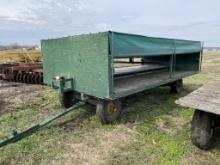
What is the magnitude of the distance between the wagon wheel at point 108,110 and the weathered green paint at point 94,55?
0.28 meters

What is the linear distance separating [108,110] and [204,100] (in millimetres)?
1896

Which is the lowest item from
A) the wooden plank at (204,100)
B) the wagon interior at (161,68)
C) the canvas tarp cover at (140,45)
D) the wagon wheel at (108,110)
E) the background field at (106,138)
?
the background field at (106,138)

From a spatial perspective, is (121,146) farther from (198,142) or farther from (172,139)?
(198,142)

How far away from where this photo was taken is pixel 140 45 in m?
4.70

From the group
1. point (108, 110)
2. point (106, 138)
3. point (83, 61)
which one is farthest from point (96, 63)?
point (106, 138)

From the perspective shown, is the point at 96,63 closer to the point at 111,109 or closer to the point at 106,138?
the point at 111,109

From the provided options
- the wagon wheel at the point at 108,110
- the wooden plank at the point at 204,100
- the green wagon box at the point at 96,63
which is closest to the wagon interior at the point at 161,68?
the green wagon box at the point at 96,63

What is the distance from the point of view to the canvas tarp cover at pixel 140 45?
4074 millimetres

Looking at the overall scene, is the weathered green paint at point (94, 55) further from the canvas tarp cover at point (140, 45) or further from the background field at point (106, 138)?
the background field at point (106, 138)

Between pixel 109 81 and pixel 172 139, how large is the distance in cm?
155

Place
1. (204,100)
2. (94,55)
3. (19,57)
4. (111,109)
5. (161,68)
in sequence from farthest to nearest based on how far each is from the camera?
(19,57)
(161,68)
(111,109)
(94,55)
(204,100)

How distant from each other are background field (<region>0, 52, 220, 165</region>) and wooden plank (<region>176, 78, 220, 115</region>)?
2.76ft

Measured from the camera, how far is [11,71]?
9984 mm

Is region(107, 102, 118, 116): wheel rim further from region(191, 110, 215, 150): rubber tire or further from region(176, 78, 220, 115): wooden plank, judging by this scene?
region(191, 110, 215, 150): rubber tire
